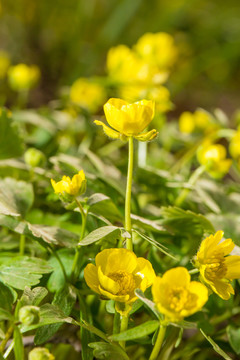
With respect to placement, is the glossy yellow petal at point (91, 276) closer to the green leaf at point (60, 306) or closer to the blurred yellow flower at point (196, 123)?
the green leaf at point (60, 306)

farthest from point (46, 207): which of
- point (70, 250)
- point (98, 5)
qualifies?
point (98, 5)

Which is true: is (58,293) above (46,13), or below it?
below

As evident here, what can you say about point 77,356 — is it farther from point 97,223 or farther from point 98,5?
point 98,5

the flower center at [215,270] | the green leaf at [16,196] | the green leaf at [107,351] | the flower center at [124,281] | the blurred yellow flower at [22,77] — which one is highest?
the blurred yellow flower at [22,77]

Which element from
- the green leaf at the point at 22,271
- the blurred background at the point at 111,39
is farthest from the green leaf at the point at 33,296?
the blurred background at the point at 111,39

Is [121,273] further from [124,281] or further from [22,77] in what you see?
[22,77]

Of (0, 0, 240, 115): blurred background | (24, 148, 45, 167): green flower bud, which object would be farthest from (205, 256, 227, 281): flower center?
(0, 0, 240, 115): blurred background

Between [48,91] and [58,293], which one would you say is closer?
[58,293]
